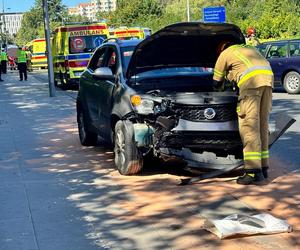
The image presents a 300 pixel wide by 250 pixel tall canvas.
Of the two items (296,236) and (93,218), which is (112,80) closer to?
(93,218)

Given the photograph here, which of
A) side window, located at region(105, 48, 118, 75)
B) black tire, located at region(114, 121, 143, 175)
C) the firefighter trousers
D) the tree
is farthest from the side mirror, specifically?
the tree

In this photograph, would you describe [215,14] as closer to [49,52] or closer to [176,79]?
[49,52]

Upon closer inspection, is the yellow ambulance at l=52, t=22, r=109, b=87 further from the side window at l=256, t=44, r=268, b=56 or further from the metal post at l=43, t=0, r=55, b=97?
the side window at l=256, t=44, r=268, b=56

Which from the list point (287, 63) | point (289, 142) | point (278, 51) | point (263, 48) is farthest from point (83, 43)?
point (289, 142)

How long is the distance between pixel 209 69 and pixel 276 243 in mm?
3904

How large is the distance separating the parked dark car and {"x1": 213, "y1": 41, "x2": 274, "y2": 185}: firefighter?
33.8 ft

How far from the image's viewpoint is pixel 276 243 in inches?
181

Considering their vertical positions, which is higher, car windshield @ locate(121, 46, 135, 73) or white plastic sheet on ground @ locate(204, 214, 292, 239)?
car windshield @ locate(121, 46, 135, 73)

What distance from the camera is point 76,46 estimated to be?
21750 millimetres

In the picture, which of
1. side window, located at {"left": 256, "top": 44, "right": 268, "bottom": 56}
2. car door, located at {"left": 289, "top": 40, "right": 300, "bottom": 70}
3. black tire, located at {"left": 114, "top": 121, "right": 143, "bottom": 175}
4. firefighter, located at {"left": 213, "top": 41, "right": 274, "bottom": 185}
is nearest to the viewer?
firefighter, located at {"left": 213, "top": 41, "right": 274, "bottom": 185}

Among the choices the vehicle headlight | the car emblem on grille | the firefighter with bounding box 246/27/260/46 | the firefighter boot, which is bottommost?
the firefighter boot

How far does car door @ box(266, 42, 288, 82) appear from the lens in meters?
16.8

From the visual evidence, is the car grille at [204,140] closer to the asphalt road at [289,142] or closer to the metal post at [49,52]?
the asphalt road at [289,142]

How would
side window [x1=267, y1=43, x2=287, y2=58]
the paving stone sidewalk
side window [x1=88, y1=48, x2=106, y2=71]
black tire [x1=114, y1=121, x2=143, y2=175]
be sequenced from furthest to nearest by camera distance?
side window [x1=267, y1=43, x2=287, y2=58], side window [x1=88, y1=48, x2=106, y2=71], black tire [x1=114, y1=121, x2=143, y2=175], the paving stone sidewalk
